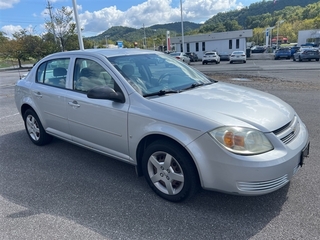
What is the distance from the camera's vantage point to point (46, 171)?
3.91m

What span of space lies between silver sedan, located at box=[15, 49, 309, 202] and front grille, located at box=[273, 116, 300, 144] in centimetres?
1

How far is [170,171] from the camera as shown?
291 centimetres

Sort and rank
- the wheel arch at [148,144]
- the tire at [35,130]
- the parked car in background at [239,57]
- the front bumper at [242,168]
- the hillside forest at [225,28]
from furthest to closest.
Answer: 1. the hillside forest at [225,28]
2. the parked car in background at [239,57]
3. the tire at [35,130]
4. the wheel arch at [148,144]
5. the front bumper at [242,168]

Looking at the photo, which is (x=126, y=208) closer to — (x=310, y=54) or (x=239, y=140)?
(x=239, y=140)

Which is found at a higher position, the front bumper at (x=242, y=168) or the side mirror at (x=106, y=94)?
the side mirror at (x=106, y=94)

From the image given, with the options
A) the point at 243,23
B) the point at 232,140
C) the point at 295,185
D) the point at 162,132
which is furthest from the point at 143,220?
the point at 243,23

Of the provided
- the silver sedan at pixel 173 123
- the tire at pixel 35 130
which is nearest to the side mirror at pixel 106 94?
the silver sedan at pixel 173 123

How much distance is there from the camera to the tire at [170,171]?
273cm

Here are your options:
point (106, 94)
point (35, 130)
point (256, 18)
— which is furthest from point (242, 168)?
point (256, 18)

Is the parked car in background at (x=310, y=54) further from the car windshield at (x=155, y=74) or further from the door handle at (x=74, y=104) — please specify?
the door handle at (x=74, y=104)

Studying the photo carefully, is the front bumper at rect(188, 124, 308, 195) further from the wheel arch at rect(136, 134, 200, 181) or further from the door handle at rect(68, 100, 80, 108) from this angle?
the door handle at rect(68, 100, 80, 108)

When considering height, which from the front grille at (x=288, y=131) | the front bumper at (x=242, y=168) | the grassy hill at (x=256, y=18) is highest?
the grassy hill at (x=256, y=18)

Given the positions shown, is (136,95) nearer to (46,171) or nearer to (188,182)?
(188,182)

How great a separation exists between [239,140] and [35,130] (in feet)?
12.6
